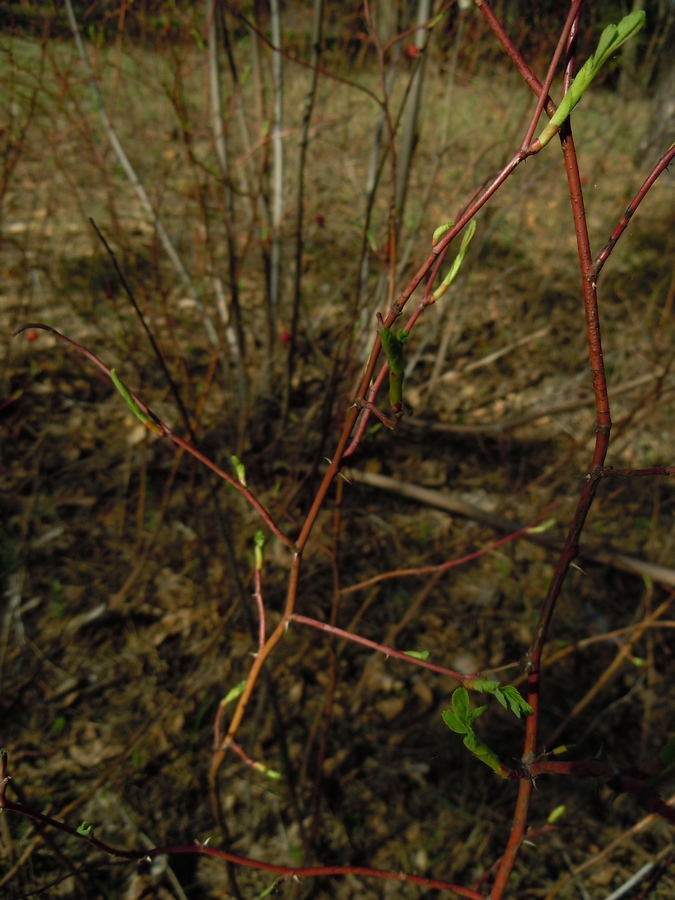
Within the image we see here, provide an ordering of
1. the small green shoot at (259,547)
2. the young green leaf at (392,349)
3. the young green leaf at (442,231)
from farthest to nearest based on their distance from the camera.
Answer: the small green shoot at (259,547)
the young green leaf at (442,231)
the young green leaf at (392,349)

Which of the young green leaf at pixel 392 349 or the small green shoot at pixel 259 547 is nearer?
the young green leaf at pixel 392 349

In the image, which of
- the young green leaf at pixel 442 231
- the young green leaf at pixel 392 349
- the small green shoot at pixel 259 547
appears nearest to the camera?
the young green leaf at pixel 392 349

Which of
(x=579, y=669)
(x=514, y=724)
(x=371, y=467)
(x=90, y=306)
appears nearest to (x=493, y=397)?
(x=371, y=467)

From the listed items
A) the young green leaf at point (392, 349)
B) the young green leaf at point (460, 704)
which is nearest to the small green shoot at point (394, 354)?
the young green leaf at point (392, 349)

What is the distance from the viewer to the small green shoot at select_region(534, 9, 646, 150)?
0.46 m

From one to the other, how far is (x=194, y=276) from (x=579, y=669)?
9.04 ft

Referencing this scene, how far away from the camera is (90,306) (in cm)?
326

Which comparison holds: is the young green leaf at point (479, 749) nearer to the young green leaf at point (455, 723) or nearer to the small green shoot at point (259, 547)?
the young green leaf at point (455, 723)

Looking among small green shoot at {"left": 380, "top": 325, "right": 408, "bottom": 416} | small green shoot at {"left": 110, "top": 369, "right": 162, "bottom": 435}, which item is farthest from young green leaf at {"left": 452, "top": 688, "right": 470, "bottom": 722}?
small green shoot at {"left": 110, "top": 369, "right": 162, "bottom": 435}

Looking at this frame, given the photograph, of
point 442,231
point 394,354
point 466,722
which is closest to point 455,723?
point 466,722

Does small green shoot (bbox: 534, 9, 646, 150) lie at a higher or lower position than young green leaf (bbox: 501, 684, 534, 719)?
higher

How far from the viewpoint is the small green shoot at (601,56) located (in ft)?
1.49

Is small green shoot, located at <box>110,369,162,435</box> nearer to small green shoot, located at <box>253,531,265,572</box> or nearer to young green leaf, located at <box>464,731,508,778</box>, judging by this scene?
small green shoot, located at <box>253,531,265,572</box>

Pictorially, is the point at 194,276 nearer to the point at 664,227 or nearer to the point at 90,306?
the point at 90,306
